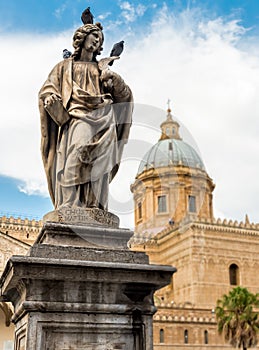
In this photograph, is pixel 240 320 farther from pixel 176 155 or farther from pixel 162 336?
pixel 176 155

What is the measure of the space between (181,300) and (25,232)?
13.9 meters

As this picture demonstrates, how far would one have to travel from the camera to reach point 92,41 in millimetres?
4629

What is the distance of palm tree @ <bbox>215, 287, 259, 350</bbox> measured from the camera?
1175 inches

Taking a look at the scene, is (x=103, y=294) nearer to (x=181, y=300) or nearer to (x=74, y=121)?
(x=74, y=121)

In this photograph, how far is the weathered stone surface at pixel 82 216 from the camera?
4026 mm

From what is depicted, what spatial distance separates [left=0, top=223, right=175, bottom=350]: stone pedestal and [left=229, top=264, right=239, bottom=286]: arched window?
40.5 metres

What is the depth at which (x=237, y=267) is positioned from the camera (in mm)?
43031

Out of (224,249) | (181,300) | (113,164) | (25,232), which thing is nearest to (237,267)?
(224,249)

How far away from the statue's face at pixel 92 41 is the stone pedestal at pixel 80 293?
1707mm

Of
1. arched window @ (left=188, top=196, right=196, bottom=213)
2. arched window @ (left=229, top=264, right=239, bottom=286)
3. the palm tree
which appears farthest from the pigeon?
arched window @ (left=188, top=196, right=196, bottom=213)

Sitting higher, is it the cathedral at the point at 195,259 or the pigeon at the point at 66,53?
the cathedral at the point at 195,259

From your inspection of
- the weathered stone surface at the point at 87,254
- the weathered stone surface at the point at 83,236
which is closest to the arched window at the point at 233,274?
the weathered stone surface at the point at 83,236

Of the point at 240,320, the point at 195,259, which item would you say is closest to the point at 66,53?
the point at 240,320

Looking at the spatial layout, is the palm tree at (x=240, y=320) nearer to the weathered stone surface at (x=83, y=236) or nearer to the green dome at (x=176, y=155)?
the green dome at (x=176, y=155)
